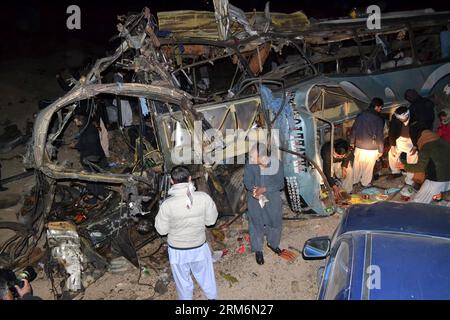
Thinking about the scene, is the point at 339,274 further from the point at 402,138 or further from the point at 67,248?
the point at 402,138

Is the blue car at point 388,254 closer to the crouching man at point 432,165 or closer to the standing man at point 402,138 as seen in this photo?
the crouching man at point 432,165

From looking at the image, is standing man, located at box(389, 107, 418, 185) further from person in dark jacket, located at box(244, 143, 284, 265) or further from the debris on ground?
the debris on ground

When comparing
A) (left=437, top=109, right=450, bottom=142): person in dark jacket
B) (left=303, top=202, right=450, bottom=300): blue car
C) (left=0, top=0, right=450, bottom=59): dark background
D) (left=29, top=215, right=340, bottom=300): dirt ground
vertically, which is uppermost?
(left=0, top=0, right=450, bottom=59): dark background

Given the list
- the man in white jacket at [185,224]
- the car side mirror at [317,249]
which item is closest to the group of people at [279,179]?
the man in white jacket at [185,224]

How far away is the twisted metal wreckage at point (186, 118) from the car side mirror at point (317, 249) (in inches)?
84.4

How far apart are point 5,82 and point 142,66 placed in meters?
9.75

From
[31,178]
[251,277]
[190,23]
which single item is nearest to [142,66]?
[190,23]

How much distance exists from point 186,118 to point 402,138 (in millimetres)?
3720

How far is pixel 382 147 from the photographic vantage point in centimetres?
666

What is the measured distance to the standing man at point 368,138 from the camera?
21.1 feet

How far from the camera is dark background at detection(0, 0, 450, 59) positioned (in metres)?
15.9

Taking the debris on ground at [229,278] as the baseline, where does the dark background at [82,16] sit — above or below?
above

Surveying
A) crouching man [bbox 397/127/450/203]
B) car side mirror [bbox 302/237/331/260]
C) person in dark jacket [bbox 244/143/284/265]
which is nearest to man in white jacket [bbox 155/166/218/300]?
car side mirror [bbox 302/237/331/260]

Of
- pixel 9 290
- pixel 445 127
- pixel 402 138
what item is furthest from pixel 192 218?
pixel 445 127
